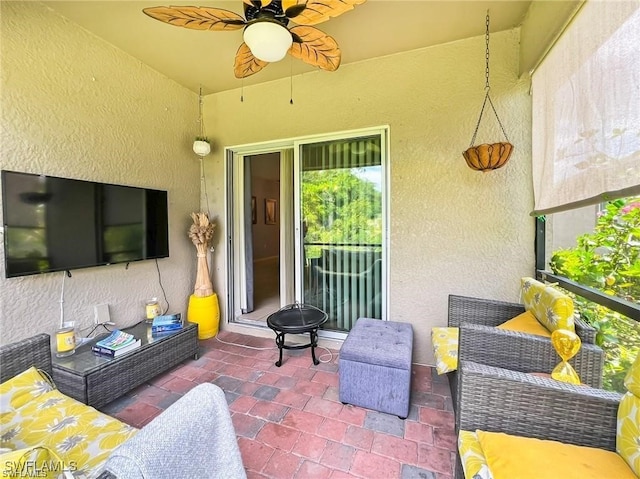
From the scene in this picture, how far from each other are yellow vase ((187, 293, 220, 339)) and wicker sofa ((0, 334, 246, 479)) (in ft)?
4.93

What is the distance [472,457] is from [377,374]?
2.83ft

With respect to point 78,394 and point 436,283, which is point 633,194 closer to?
point 436,283

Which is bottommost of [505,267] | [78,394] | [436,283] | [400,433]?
[400,433]

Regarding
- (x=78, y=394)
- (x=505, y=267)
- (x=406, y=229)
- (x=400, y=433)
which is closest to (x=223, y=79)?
(x=406, y=229)

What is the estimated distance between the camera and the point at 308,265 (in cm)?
295

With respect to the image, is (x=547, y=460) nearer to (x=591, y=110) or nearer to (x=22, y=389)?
(x=591, y=110)

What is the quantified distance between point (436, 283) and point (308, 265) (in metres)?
1.28

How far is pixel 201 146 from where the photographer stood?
9.55 ft

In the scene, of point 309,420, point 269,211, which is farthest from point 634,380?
point 269,211

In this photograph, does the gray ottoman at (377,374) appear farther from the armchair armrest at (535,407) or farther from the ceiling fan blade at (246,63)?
the ceiling fan blade at (246,63)

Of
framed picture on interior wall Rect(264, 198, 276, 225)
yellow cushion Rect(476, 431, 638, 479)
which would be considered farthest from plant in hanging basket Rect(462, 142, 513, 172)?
framed picture on interior wall Rect(264, 198, 276, 225)

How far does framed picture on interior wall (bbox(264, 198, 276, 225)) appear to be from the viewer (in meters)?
6.81

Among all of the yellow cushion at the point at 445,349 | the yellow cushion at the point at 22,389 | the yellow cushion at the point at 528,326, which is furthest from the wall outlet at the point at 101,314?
the yellow cushion at the point at 528,326

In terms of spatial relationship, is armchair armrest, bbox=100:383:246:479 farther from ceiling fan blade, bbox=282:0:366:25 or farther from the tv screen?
the tv screen
